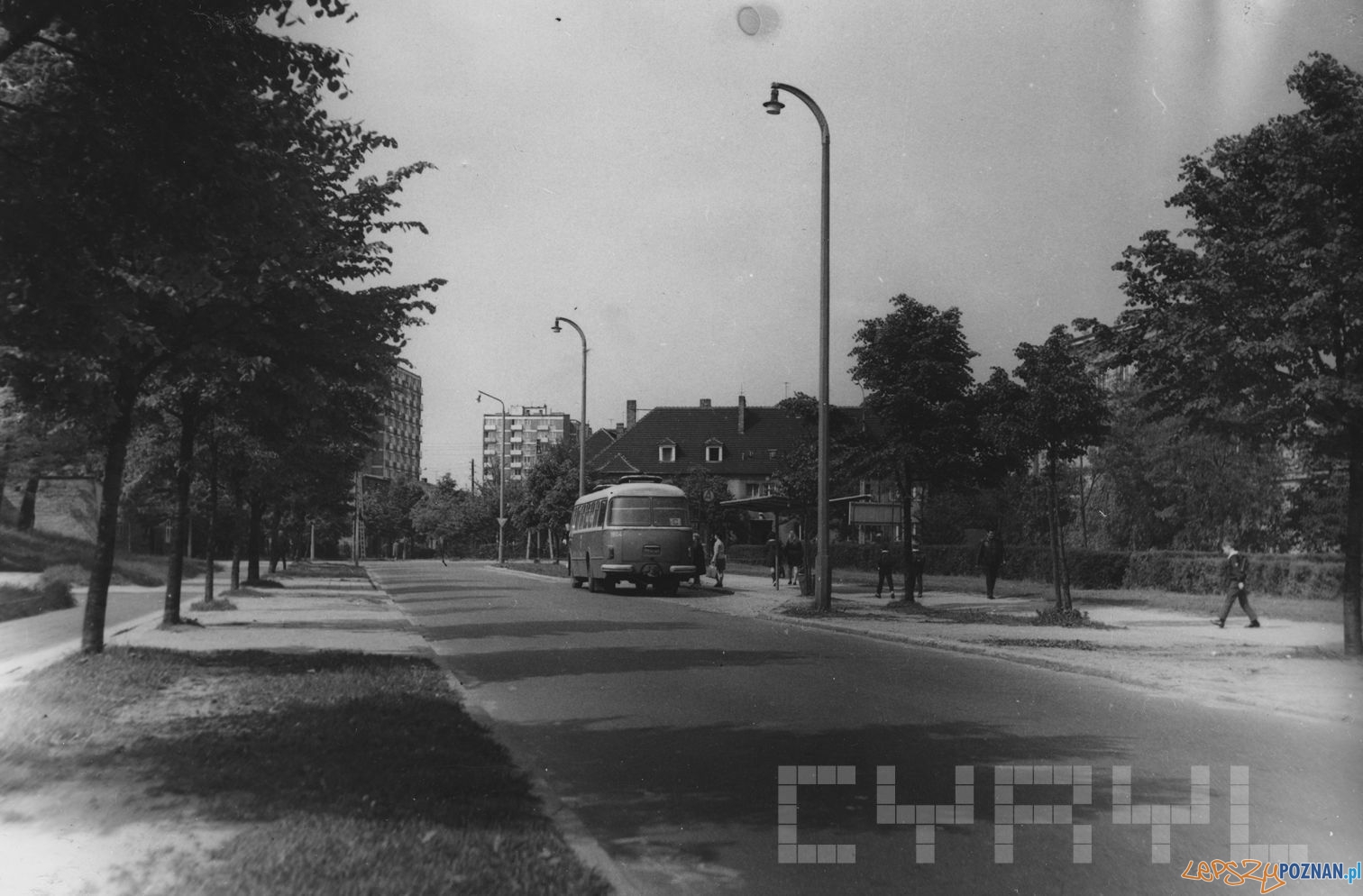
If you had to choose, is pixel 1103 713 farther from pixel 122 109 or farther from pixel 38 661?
pixel 38 661

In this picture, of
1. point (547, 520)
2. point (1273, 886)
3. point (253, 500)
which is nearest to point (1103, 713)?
point (1273, 886)

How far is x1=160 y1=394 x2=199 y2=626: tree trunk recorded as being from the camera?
48.6 feet

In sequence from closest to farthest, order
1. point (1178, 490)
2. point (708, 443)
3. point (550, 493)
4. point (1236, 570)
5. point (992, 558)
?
point (1236, 570), point (992, 558), point (1178, 490), point (550, 493), point (708, 443)

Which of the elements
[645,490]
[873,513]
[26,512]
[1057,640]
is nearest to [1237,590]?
[1057,640]

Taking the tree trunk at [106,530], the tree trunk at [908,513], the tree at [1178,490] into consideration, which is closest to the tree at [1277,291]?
the tree trunk at [908,513]

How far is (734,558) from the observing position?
6034 cm

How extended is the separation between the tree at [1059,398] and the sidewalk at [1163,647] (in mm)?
2460

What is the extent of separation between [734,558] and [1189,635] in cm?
4409

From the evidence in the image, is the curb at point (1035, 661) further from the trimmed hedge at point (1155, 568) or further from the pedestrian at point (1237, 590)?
the pedestrian at point (1237, 590)

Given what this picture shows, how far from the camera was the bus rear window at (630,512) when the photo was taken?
30.2 metres

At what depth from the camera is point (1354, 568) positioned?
1255cm

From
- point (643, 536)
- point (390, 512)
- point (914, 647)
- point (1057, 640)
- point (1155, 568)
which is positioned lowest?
point (914, 647)

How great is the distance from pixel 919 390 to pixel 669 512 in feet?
34.4

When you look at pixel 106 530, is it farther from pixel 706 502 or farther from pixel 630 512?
pixel 706 502
